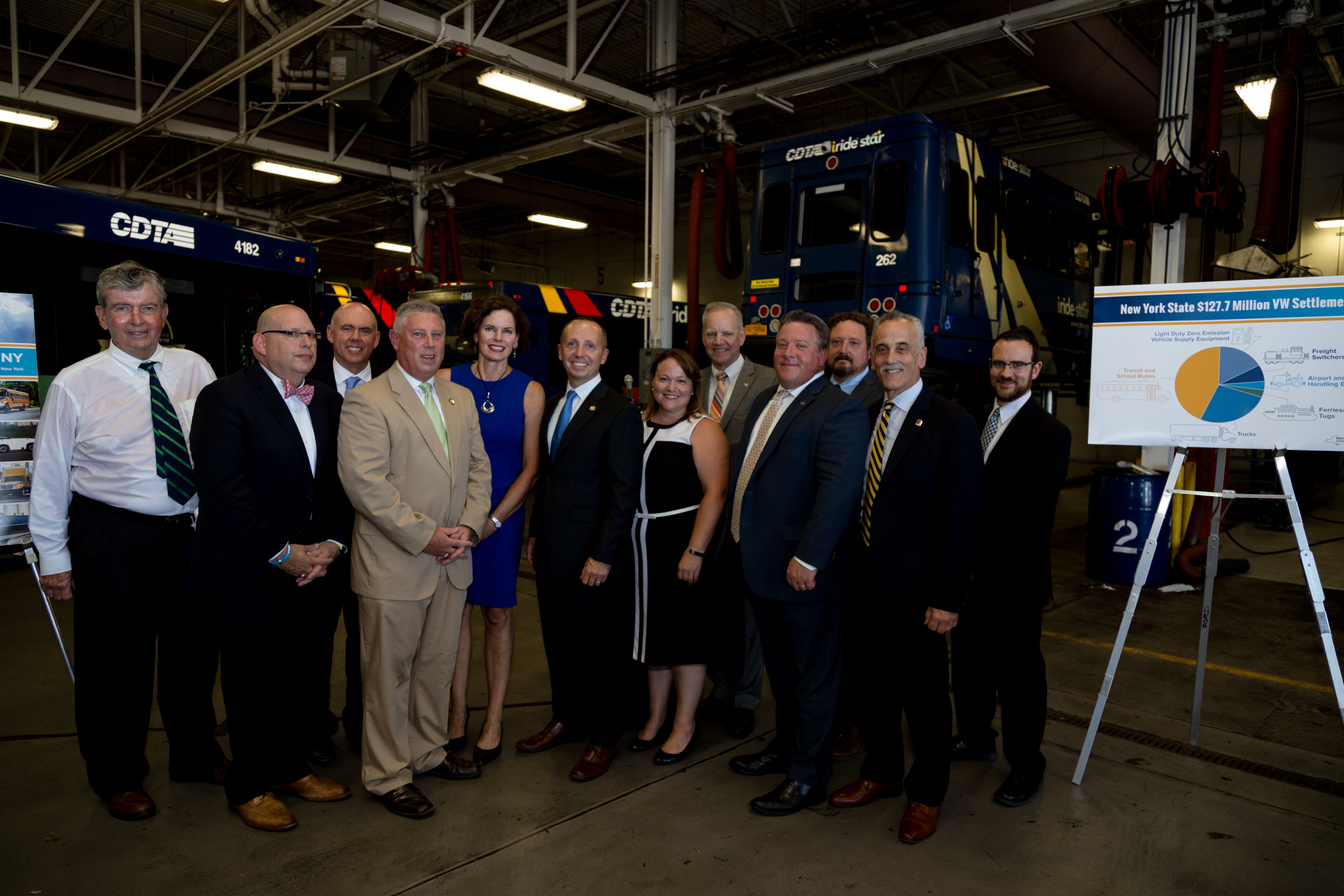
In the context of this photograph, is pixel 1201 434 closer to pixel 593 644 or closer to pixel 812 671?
pixel 812 671

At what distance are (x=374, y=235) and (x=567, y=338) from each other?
73.3 feet

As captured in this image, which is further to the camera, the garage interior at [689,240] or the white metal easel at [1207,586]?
the white metal easel at [1207,586]

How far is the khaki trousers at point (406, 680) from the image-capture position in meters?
2.74

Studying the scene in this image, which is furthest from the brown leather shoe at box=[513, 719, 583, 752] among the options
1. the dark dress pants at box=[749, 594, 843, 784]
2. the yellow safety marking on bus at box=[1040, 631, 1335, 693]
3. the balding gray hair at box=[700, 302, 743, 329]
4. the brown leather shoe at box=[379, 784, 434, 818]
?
the yellow safety marking on bus at box=[1040, 631, 1335, 693]

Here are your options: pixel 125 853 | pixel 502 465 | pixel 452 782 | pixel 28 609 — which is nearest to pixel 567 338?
pixel 502 465

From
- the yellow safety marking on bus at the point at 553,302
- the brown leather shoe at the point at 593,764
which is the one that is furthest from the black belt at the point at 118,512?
the yellow safety marking on bus at the point at 553,302

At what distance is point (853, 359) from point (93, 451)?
2.75 metres

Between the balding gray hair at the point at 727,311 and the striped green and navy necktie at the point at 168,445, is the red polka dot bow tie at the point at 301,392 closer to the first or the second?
the striped green and navy necktie at the point at 168,445

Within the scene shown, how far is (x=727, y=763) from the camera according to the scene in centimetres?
319

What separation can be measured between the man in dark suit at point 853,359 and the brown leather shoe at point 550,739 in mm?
1806

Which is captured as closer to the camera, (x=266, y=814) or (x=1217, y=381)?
(x=266, y=814)

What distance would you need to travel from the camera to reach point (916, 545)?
8.51 ft

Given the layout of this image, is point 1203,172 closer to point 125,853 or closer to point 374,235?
point 125,853

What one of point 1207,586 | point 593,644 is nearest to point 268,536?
point 593,644
